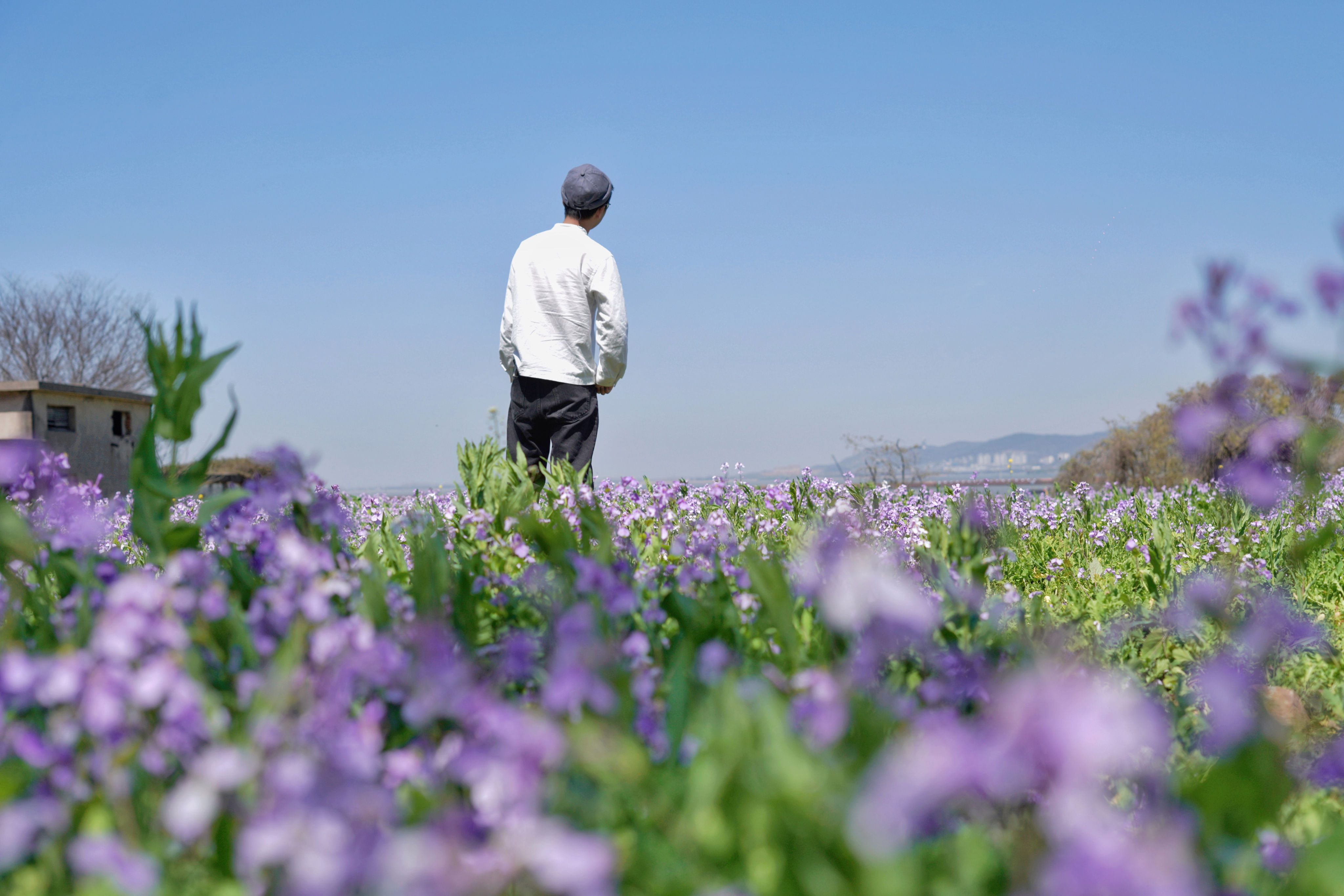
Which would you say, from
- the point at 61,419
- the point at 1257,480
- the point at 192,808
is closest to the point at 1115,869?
the point at 192,808

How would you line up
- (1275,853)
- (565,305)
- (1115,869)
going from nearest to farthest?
1. (1115,869)
2. (1275,853)
3. (565,305)

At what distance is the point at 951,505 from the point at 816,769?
5.56 meters

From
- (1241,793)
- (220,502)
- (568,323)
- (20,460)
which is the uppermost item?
(568,323)

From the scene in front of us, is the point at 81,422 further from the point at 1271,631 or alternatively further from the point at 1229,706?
the point at 1229,706

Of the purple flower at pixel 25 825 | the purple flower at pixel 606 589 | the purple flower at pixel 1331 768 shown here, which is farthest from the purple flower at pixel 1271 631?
the purple flower at pixel 25 825

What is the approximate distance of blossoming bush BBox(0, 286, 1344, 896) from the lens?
1.08 meters

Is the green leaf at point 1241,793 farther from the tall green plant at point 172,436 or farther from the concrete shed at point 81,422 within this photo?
the concrete shed at point 81,422

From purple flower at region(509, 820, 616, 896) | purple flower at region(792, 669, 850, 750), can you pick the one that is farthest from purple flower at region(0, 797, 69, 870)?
purple flower at region(792, 669, 850, 750)

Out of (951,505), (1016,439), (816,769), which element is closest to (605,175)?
(951,505)

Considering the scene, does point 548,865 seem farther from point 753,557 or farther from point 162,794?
point 753,557

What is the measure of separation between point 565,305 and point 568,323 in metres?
0.12

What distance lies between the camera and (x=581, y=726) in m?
1.55

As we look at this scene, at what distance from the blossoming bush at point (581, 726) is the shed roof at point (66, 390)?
10.0m

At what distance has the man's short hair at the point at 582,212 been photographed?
6.08m
